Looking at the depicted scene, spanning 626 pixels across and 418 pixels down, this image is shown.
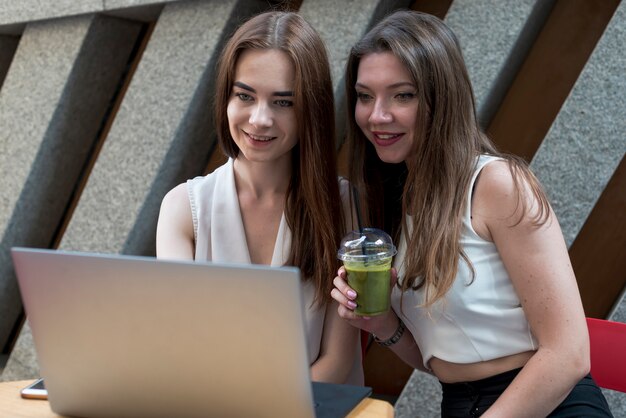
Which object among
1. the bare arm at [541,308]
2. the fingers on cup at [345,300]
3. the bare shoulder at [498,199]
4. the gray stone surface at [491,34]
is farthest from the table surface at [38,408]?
the gray stone surface at [491,34]

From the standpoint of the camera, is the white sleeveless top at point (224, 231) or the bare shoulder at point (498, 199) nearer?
the bare shoulder at point (498, 199)

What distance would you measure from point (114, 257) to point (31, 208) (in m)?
3.71

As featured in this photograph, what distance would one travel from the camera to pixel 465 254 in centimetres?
192

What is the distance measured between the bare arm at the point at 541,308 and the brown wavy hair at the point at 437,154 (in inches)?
1.6

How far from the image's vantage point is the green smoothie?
173 cm

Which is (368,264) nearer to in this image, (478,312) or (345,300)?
(345,300)

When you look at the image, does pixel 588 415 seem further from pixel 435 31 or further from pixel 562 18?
pixel 562 18

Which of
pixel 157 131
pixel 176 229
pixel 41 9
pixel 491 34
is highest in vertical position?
pixel 491 34

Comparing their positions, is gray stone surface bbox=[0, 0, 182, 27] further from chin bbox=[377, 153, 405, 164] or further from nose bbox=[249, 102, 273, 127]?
chin bbox=[377, 153, 405, 164]

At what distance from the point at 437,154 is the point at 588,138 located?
1251 mm

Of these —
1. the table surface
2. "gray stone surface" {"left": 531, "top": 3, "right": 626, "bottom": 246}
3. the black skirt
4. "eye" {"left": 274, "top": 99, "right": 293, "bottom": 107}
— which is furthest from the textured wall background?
the table surface

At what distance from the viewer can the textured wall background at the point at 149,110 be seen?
302cm

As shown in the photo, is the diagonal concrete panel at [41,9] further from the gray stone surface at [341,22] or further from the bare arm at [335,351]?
the bare arm at [335,351]

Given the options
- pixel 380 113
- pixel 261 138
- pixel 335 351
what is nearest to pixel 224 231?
pixel 261 138
